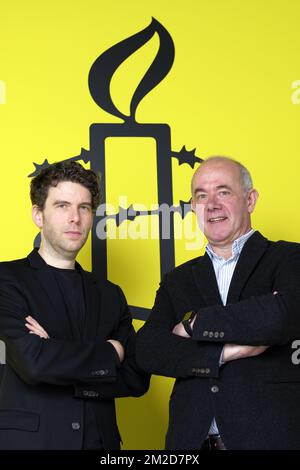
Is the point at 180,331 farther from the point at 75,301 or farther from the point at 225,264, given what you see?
the point at 75,301

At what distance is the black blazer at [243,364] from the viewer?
6.63ft

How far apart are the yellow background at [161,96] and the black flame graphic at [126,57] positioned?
3 cm

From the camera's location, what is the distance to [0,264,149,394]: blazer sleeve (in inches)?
84.8

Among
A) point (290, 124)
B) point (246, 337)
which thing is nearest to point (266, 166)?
point (290, 124)

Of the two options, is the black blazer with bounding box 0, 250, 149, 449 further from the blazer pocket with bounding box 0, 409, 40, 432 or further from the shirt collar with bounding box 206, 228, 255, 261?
the shirt collar with bounding box 206, 228, 255, 261

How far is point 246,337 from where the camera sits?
2.00 metres

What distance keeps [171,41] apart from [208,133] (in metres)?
0.46

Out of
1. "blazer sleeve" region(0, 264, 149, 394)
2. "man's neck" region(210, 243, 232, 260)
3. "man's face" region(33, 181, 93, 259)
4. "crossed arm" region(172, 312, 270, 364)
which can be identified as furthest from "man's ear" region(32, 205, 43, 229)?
"crossed arm" region(172, 312, 270, 364)

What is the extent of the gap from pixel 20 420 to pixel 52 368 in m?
0.19

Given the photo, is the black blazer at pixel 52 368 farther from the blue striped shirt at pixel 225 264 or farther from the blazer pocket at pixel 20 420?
the blue striped shirt at pixel 225 264

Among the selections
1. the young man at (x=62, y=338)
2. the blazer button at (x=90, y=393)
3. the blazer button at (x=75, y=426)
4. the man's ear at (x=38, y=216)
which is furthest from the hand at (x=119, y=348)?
the man's ear at (x=38, y=216)

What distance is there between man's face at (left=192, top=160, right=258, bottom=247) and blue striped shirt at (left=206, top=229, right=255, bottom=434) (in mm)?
27

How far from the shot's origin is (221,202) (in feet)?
7.83
